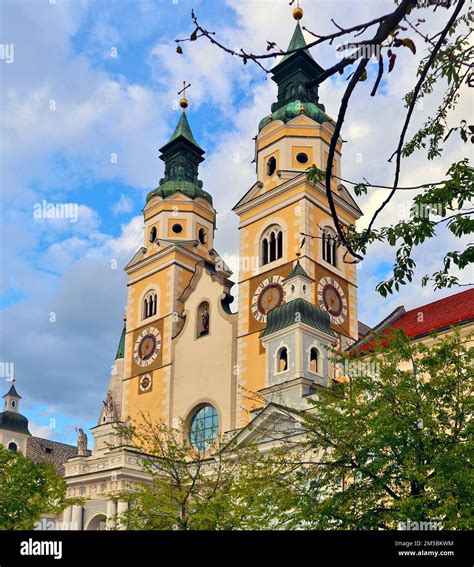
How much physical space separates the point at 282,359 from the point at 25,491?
1235 centimetres

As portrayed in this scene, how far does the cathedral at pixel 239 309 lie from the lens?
3700 cm

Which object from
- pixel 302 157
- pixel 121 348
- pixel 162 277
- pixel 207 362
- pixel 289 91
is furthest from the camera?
pixel 121 348

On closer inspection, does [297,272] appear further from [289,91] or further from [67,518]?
[67,518]

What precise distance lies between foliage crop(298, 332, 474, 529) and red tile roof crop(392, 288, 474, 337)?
9273 mm

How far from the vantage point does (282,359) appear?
3622cm

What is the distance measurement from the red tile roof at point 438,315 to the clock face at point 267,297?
700 centimetres

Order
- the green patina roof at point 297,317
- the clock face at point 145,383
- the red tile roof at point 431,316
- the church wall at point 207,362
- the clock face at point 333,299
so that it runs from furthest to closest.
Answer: the clock face at point 145,383
the church wall at point 207,362
the clock face at point 333,299
the green patina roof at point 297,317
the red tile roof at point 431,316

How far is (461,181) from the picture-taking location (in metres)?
9.27

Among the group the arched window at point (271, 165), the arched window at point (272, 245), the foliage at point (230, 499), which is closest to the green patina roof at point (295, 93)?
the arched window at point (271, 165)

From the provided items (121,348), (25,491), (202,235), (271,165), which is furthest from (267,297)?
(25,491)

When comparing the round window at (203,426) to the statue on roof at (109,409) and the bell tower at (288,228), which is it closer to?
the bell tower at (288,228)

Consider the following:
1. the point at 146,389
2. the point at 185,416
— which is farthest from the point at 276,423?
the point at 146,389
